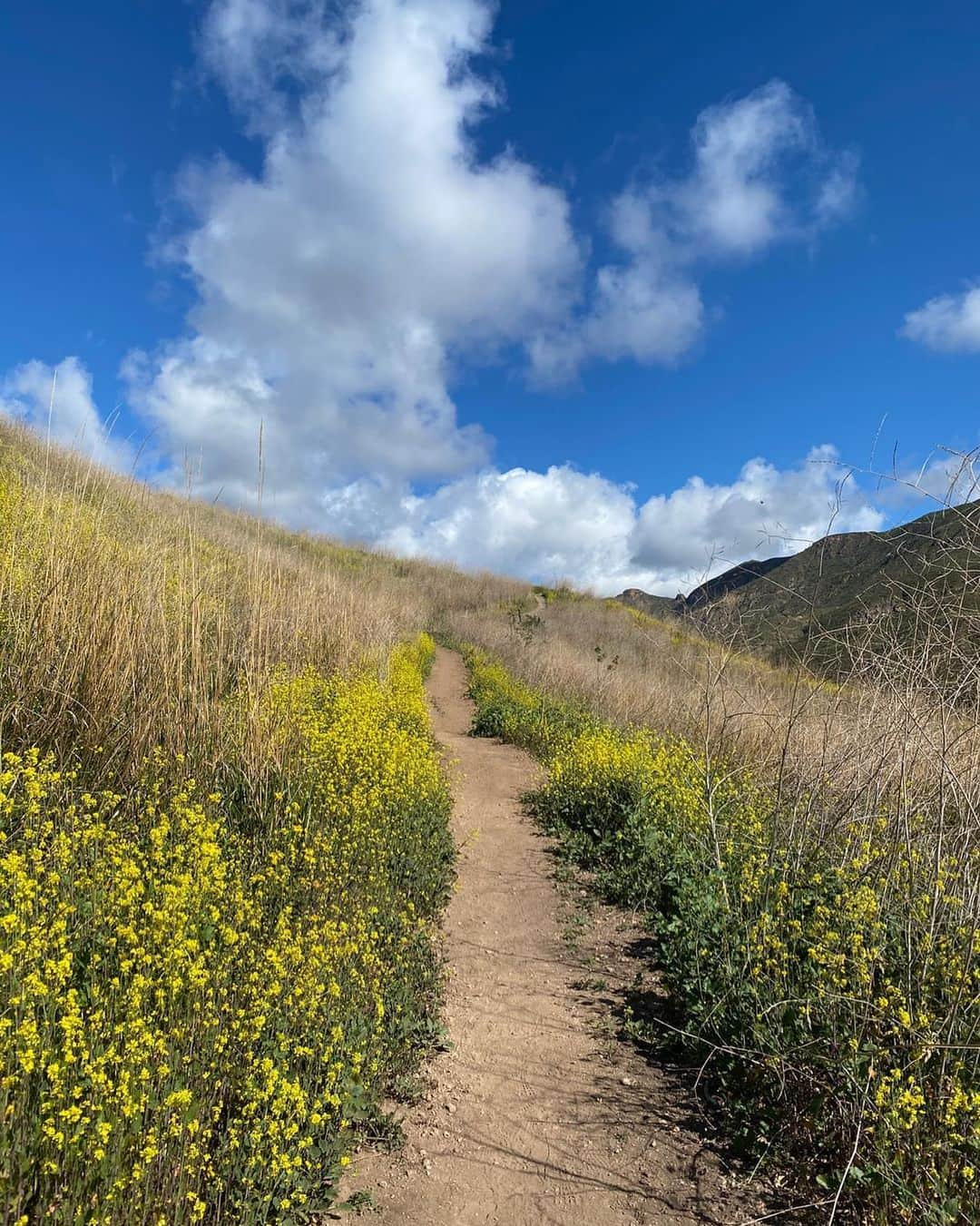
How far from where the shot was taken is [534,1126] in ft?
9.71

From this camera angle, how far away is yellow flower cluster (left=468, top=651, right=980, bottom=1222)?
2375mm

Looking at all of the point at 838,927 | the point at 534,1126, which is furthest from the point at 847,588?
the point at 534,1126

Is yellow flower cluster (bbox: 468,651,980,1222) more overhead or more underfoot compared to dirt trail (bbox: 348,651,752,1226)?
more overhead

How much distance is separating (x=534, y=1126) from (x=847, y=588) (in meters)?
3.18

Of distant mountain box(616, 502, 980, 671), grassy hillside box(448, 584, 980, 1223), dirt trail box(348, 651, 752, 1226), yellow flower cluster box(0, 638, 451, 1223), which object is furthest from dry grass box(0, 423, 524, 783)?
distant mountain box(616, 502, 980, 671)

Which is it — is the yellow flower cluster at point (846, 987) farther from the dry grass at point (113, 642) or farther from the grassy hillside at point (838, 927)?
the dry grass at point (113, 642)

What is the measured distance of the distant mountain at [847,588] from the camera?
3150mm

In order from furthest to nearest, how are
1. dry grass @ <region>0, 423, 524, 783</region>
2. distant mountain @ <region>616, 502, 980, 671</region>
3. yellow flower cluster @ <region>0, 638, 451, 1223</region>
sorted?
dry grass @ <region>0, 423, 524, 783</region> < distant mountain @ <region>616, 502, 980, 671</region> < yellow flower cluster @ <region>0, 638, 451, 1223</region>

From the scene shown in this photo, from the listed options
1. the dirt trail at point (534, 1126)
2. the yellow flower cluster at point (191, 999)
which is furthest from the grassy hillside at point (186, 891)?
the dirt trail at point (534, 1126)

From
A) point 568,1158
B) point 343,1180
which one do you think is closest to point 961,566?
point 568,1158

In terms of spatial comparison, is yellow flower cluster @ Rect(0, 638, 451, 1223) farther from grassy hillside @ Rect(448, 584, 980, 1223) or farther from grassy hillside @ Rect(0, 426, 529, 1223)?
grassy hillside @ Rect(448, 584, 980, 1223)

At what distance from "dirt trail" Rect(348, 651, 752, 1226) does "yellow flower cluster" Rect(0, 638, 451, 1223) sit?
0.30 meters

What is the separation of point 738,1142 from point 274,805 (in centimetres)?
320

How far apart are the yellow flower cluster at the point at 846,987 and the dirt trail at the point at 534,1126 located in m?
0.39
